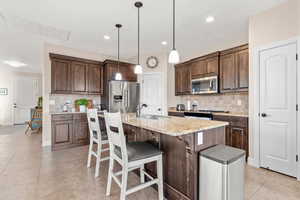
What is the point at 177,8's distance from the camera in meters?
2.45

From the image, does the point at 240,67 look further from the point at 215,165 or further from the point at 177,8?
the point at 215,165

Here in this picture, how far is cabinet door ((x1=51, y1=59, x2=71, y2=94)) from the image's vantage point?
3773 mm

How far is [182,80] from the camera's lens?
470cm

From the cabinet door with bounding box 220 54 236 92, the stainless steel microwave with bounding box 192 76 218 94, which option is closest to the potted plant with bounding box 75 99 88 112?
the stainless steel microwave with bounding box 192 76 218 94

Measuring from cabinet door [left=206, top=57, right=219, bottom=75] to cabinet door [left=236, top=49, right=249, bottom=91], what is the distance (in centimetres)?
49

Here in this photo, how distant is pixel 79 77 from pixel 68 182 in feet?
9.26

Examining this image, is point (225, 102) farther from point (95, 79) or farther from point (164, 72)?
point (95, 79)

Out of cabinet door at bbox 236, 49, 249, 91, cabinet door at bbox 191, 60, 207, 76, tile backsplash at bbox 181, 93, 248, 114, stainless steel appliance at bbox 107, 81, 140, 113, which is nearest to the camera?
cabinet door at bbox 236, 49, 249, 91

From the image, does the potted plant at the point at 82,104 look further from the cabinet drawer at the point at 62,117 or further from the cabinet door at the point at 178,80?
the cabinet door at the point at 178,80

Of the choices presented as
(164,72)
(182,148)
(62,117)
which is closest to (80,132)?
(62,117)

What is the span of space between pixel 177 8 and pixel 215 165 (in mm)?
2421

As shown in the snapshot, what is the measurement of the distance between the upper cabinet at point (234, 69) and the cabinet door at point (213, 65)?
0.10m

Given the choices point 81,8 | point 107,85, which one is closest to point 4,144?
point 107,85

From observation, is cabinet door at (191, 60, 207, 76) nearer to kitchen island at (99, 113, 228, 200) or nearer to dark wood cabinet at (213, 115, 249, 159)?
dark wood cabinet at (213, 115, 249, 159)
